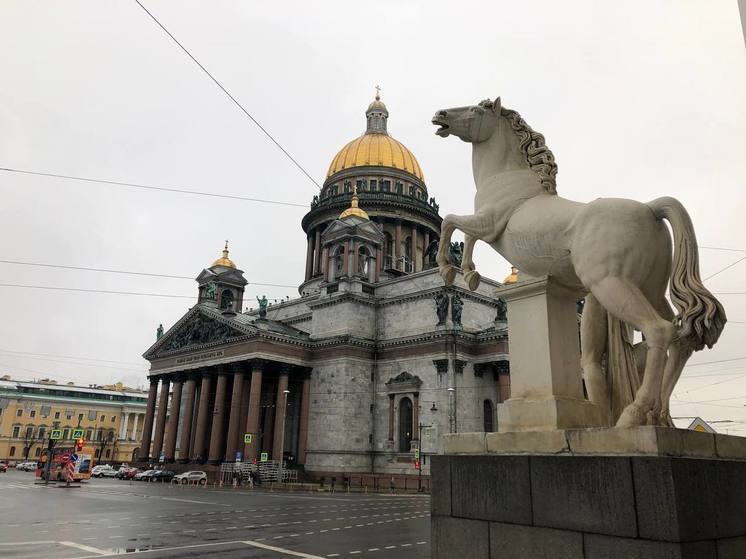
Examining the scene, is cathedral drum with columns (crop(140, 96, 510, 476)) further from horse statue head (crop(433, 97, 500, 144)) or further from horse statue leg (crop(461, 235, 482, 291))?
horse statue head (crop(433, 97, 500, 144))

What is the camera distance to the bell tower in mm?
66375

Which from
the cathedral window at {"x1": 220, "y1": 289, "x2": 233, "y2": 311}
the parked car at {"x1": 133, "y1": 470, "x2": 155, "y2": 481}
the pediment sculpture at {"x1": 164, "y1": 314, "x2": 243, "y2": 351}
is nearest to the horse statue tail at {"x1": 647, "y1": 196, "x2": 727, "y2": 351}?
the pediment sculpture at {"x1": 164, "y1": 314, "x2": 243, "y2": 351}

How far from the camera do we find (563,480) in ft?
17.3

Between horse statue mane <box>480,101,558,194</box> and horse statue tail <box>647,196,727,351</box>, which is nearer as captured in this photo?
horse statue tail <box>647,196,727,351</box>

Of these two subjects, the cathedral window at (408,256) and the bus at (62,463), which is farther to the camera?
the cathedral window at (408,256)

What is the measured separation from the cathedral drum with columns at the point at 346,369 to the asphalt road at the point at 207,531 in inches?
859

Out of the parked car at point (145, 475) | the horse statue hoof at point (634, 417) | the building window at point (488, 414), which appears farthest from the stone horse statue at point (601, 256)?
the parked car at point (145, 475)

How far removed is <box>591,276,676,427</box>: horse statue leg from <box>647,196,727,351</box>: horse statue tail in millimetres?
188

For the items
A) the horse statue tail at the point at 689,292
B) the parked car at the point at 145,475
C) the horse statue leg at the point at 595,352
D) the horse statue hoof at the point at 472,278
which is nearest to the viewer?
the horse statue tail at the point at 689,292

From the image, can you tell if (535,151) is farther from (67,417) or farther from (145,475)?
(67,417)

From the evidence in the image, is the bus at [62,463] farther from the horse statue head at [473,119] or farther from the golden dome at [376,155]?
the horse statue head at [473,119]

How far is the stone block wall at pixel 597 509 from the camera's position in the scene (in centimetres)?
460

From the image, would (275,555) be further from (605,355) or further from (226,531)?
→ (605,355)

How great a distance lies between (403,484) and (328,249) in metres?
25.4
